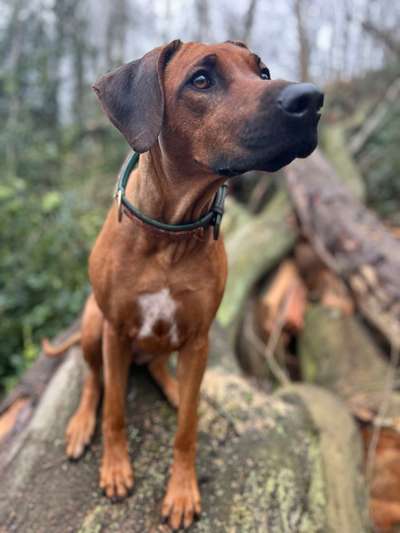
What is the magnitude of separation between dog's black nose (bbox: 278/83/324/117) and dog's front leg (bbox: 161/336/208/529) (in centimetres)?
113

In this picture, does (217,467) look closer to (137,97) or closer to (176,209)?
(176,209)

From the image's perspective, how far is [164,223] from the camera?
201 centimetres

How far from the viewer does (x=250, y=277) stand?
4887 millimetres

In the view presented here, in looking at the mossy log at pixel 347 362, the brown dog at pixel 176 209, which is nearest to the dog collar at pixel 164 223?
the brown dog at pixel 176 209

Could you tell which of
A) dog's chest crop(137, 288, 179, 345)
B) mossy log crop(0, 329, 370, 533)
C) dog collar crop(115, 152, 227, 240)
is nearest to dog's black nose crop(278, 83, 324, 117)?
dog collar crop(115, 152, 227, 240)

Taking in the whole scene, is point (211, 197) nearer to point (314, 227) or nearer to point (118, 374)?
point (118, 374)

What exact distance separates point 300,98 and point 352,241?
133 inches

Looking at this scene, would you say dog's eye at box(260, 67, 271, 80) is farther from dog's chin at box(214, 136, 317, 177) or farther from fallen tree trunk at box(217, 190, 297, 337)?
fallen tree trunk at box(217, 190, 297, 337)

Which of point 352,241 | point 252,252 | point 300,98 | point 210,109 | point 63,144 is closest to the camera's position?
point 300,98

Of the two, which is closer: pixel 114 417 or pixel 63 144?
pixel 114 417

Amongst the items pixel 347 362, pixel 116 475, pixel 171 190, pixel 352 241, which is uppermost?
pixel 171 190

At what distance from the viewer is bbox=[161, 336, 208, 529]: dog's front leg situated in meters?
2.18

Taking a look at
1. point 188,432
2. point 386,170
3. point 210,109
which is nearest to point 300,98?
point 210,109

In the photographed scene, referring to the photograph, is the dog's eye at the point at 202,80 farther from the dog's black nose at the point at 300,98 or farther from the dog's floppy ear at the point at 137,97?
the dog's black nose at the point at 300,98
